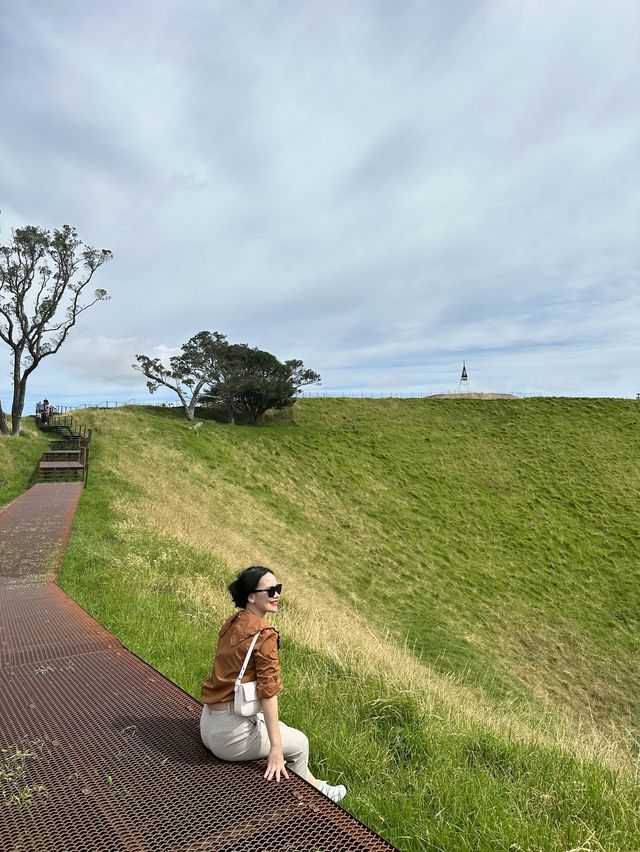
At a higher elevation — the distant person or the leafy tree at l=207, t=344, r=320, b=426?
the leafy tree at l=207, t=344, r=320, b=426

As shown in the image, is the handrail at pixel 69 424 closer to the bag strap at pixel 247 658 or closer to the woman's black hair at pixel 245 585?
the woman's black hair at pixel 245 585

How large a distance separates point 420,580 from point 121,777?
18350 mm

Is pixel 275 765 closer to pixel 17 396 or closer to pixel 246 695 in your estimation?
pixel 246 695

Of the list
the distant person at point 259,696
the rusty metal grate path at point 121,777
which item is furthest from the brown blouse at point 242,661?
the rusty metal grate path at point 121,777

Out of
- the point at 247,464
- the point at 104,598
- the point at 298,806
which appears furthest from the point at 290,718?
the point at 247,464

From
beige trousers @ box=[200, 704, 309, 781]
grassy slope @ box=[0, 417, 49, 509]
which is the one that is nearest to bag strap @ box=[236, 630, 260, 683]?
beige trousers @ box=[200, 704, 309, 781]

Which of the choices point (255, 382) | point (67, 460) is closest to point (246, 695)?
point (67, 460)

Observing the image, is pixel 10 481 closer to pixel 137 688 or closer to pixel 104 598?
pixel 104 598

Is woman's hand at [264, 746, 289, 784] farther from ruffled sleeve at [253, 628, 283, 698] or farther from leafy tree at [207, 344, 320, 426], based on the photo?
leafy tree at [207, 344, 320, 426]

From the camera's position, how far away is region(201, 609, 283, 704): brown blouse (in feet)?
10.8

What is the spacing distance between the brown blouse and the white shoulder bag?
38 millimetres

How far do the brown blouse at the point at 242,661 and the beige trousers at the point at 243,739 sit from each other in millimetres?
127

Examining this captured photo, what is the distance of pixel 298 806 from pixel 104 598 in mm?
5543

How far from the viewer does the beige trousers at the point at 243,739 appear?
3363 mm
